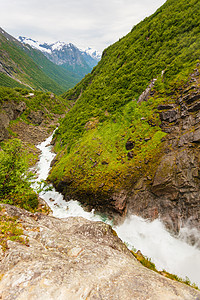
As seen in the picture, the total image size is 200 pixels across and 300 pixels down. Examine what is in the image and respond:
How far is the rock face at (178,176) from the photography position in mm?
16406

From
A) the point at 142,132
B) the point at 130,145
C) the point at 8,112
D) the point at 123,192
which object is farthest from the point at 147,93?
the point at 8,112

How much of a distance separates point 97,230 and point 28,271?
6.91 metres

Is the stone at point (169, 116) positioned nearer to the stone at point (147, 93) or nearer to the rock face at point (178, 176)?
the rock face at point (178, 176)

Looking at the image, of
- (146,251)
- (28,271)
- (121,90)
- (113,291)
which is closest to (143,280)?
(113,291)

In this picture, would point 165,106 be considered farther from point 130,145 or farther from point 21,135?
point 21,135

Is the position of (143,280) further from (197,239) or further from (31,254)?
(197,239)

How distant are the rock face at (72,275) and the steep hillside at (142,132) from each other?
1085cm

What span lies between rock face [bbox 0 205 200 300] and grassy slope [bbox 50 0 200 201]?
12.2 m

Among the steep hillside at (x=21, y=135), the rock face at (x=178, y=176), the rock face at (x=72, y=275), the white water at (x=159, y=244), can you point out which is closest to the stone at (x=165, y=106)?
the rock face at (x=178, y=176)

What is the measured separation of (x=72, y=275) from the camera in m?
7.02

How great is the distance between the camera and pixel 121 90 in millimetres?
34406

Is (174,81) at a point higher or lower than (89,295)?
higher

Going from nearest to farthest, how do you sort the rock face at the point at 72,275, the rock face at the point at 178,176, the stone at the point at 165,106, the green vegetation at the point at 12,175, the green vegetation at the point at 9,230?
the rock face at the point at 72,275
the green vegetation at the point at 9,230
the green vegetation at the point at 12,175
the rock face at the point at 178,176
the stone at the point at 165,106

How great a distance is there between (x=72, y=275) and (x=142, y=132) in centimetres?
2160
